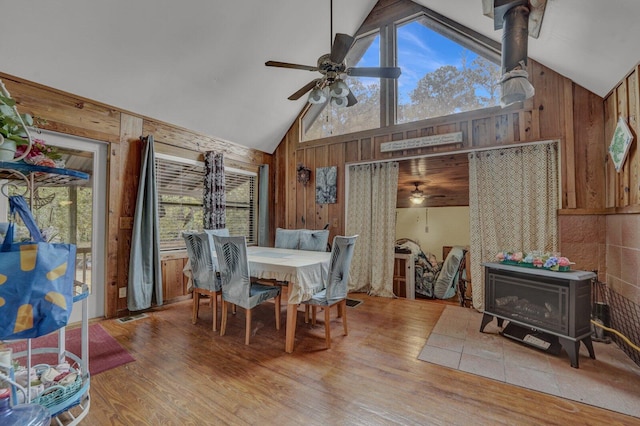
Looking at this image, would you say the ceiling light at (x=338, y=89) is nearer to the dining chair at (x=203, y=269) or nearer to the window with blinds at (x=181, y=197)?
the dining chair at (x=203, y=269)

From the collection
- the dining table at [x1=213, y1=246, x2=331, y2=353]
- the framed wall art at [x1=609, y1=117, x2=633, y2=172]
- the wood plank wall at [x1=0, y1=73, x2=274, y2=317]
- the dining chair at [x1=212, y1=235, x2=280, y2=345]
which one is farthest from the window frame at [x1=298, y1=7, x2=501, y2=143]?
the dining chair at [x1=212, y1=235, x2=280, y2=345]

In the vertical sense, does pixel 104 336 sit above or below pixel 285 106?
below

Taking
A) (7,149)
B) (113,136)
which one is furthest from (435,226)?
(7,149)

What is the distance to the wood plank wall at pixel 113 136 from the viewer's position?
2.86m

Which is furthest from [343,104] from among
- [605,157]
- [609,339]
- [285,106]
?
[609,339]

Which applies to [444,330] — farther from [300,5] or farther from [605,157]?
[300,5]

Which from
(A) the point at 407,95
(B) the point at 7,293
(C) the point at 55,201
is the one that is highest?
(A) the point at 407,95

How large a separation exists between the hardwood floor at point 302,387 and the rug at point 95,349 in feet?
0.28

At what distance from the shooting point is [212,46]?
3.38 meters

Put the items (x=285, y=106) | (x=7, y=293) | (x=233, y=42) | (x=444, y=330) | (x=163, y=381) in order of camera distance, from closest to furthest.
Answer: (x=7, y=293)
(x=163, y=381)
(x=444, y=330)
(x=233, y=42)
(x=285, y=106)

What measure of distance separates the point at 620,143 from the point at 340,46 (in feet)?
8.87

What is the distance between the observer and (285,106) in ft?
15.8

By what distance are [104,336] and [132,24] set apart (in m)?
3.09

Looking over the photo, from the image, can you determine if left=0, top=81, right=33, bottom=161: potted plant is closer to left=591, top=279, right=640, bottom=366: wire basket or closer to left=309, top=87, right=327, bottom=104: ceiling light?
left=309, top=87, right=327, bottom=104: ceiling light
